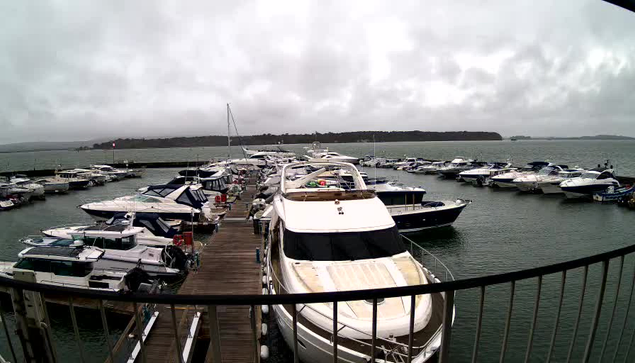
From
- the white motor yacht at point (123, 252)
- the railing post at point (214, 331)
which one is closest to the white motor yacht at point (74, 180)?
the white motor yacht at point (123, 252)

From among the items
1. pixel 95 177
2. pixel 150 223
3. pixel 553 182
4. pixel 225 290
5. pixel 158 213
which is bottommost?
pixel 553 182

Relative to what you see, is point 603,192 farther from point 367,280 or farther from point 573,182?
point 367,280

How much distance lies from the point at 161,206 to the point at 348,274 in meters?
18.2

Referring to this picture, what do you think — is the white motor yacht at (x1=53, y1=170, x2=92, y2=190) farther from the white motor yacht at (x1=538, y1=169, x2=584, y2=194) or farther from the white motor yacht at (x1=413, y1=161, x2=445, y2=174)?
the white motor yacht at (x1=538, y1=169, x2=584, y2=194)

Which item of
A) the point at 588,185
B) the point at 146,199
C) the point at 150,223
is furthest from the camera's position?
the point at 588,185

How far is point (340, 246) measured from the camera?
27.6ft

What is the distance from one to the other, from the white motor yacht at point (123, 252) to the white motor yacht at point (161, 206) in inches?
287

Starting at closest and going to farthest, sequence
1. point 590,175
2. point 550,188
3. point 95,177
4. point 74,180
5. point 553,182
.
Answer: point 590,175
point 553,182
point 550,188
point 74,180
point 95,177

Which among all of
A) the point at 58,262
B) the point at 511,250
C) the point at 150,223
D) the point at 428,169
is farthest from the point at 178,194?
the point at 428,169

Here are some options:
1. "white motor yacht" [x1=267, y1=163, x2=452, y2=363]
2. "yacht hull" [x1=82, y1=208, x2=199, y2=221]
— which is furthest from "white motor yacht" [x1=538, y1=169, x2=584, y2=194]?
"yacht hull" [x1=82, y1=208, x2=199, y2=221]

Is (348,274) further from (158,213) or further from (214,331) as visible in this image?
(158,213)

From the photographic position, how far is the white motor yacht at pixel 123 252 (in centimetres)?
1322

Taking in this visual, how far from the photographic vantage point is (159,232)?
16.9m

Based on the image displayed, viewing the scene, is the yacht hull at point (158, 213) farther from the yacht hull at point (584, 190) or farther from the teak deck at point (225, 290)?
the yacht hull at point (584, 190)
